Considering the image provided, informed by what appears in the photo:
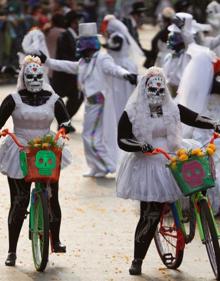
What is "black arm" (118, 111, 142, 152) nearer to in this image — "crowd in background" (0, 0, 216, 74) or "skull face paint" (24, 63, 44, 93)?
"skull face paint" (24, 63, 44, 93)

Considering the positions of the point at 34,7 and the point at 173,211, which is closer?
the point at 173,211

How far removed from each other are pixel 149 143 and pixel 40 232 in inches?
47.2

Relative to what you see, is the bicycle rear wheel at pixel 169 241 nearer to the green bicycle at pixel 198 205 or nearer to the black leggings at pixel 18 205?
the green bicycle at pixel 198 205

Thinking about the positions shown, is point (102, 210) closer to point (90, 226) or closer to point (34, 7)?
point (90, 226)

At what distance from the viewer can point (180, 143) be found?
9.64 m

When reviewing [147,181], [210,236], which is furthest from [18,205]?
[210,236]

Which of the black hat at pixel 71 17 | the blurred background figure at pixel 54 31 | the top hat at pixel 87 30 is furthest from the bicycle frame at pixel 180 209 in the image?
the blurred background figure at pixel 54 31

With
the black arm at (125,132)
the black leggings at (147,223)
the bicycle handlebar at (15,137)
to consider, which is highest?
the black arm at (125,132)

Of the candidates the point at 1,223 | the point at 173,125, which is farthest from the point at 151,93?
the point at 1,223

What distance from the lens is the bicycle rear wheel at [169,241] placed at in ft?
31.6

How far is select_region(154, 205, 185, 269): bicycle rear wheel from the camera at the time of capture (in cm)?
962

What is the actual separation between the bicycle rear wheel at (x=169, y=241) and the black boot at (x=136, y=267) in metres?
0.33

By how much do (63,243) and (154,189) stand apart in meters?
1.84

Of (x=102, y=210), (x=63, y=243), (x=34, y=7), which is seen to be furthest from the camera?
(x=34, y=7)
